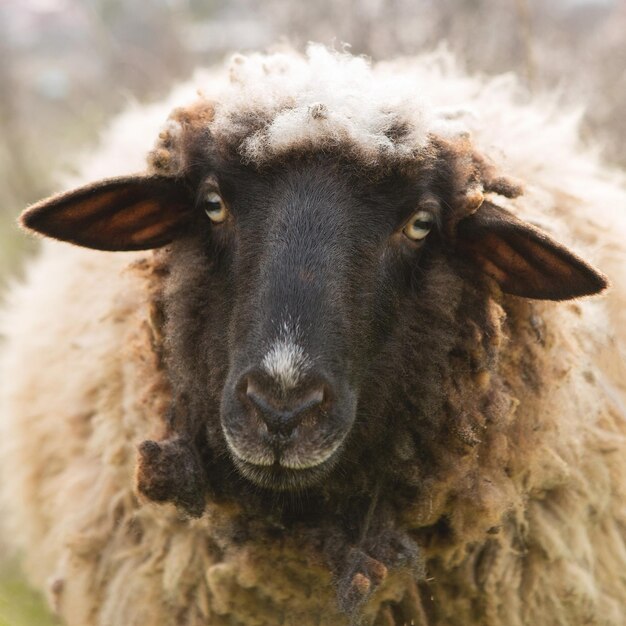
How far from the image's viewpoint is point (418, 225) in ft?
8.30

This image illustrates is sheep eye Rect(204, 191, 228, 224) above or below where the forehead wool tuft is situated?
below

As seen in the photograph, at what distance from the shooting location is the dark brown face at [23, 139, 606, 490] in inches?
89.0

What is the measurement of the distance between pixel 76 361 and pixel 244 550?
3.85 ft

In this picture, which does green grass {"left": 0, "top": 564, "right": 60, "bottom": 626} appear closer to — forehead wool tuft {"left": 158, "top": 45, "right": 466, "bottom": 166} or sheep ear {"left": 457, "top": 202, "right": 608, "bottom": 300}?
forehead wool tuft {"left": 158, "top": 45, "right": 466, "bottom": 166}

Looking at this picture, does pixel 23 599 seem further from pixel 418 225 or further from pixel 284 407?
pixel 418 225

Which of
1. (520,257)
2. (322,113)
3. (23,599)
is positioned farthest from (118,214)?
(23,599)

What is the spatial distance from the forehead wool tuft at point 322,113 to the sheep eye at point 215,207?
0.15 metres

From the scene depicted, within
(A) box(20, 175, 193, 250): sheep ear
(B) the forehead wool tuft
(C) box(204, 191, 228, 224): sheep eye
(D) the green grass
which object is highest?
(B) the forehead wool tuft

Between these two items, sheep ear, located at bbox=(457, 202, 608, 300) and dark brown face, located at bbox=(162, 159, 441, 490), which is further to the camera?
sheep ear, located at bbox=(457, 202, 608, 300)

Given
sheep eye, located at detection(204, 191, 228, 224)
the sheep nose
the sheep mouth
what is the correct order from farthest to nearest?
sheep eye, located at detection(204, 191, 228, 224), the sheep mouth, the sheep nose

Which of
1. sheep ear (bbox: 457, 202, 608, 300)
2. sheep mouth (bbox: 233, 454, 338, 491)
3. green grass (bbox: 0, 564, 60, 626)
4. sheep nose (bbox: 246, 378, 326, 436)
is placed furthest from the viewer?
green grass (bbox: 0, 564, 60, 626)

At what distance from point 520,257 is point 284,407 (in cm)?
87

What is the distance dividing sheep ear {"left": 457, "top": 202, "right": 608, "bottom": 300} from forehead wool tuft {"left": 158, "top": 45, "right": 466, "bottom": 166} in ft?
0.97

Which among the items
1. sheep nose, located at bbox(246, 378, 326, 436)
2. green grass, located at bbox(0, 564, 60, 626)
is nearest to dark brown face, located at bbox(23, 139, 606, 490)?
sheep nose, located at bbox(246, 378, 326, 436)
